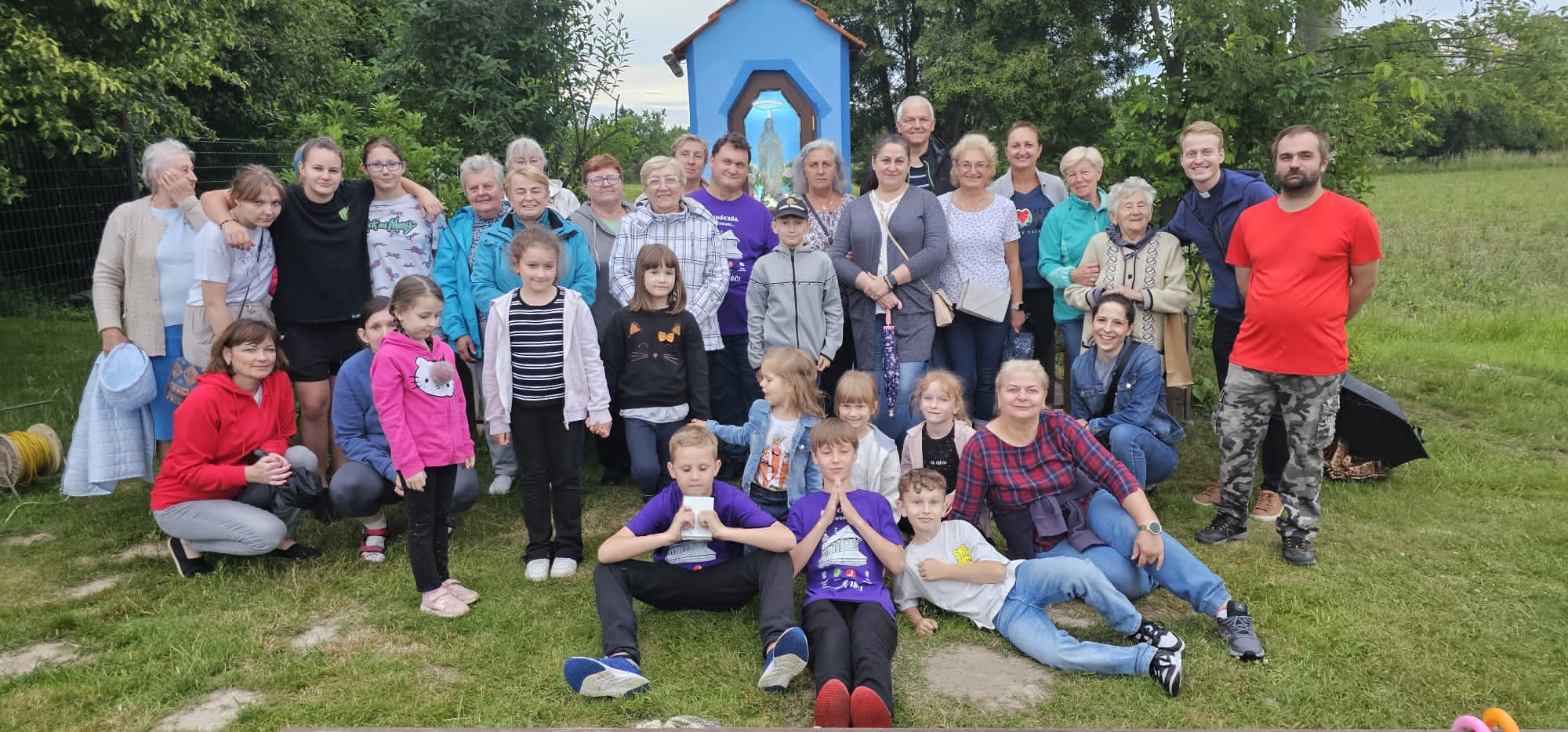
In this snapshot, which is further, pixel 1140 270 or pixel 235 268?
pixel 1140 270

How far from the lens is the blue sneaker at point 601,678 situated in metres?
3.22

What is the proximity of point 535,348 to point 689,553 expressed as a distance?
1.17 metres

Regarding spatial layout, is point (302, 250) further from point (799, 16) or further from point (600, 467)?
point (799, 16)

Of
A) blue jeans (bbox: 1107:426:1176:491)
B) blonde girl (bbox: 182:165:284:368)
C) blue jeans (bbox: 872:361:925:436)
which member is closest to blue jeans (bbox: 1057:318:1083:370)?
blue jeans (bbox: 1107:426:1176:491)

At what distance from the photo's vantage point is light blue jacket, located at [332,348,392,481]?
4.55m

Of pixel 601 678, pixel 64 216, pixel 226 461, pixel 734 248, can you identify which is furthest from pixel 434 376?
pixel 64 216

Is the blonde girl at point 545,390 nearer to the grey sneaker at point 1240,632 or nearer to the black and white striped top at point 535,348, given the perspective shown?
the black and white striped top at point 535,348

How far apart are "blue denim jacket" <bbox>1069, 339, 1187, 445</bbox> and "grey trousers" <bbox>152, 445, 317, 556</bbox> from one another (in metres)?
3.67

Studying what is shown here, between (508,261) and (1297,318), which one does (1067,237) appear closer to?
(1297,318)

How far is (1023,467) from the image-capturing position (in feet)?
13.1

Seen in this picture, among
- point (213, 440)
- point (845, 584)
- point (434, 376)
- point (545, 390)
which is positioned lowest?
point (845, 584)

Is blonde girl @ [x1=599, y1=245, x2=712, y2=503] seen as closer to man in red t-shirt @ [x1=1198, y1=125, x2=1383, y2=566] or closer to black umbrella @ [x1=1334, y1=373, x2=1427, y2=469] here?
man in red t-shirt @ [x1=1198, y1=125, x2=1383, y2=566]

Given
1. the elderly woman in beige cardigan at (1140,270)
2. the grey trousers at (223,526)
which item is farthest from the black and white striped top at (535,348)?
the elderly woman in beige cardigan at (1140,270)

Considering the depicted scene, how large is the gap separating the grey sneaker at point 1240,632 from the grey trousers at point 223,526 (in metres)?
3.82
